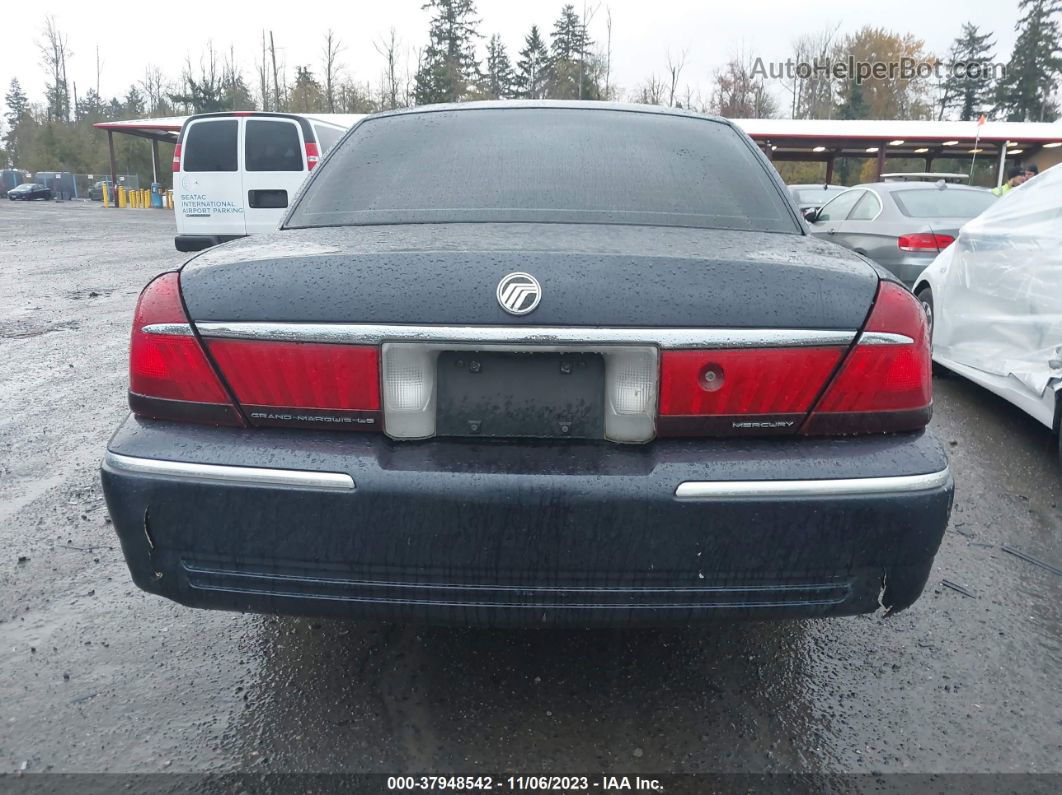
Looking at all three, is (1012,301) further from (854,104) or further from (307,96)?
(307,96)

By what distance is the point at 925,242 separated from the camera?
7.53 m

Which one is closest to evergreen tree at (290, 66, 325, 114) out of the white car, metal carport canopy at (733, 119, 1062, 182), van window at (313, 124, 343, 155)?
metal carport canopy at (733, 119, 1062, 182)

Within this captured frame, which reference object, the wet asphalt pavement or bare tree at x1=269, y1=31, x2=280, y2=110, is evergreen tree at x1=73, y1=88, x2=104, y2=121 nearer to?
bare tree at x1=269, y1=31, x2=280, y2=110

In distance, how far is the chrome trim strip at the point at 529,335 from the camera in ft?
5.66

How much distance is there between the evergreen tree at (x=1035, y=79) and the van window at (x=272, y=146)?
70.6 meters

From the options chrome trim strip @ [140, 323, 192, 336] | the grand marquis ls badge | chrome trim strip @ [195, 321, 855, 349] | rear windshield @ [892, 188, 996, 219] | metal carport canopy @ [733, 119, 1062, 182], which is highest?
metal carport canopy @ [733, 119, 1062, 182]

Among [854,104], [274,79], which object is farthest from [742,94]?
[274,79]

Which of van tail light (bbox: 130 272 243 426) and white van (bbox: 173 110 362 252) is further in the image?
white van (bbox: 173 110 362 252)

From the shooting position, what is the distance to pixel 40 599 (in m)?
2.71

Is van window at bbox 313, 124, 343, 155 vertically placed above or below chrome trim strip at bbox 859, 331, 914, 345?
above

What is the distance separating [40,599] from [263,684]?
3.30 ft

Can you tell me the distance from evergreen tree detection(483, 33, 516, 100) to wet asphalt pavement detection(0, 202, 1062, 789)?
6332cm

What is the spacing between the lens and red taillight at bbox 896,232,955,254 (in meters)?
7.49

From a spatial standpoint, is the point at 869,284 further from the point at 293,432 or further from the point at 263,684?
the point at 263,684
